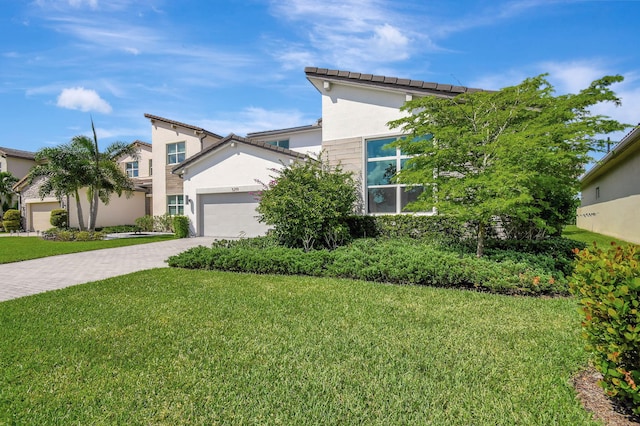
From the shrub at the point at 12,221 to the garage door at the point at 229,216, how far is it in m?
20.7

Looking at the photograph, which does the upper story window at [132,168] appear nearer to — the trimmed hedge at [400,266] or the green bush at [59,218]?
the green bush at [59,218]

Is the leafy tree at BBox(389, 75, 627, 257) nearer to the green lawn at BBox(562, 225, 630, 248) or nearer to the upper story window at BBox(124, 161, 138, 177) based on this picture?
the green lawn at BBox(562, 225, 630, 248)

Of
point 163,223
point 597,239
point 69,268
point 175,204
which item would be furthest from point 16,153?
point 597,239

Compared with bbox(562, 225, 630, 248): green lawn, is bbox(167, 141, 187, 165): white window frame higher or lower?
higher

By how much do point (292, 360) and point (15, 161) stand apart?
136ft

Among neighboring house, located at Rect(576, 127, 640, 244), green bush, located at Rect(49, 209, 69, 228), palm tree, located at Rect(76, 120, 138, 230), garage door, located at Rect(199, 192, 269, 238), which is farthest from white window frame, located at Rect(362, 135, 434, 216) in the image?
green bush, located at Rect(49, 209, 69, 228)

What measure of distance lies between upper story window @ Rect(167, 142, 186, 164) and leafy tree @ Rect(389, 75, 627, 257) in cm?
1928

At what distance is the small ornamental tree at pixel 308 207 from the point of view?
980cm

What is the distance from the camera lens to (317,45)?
1128 cm

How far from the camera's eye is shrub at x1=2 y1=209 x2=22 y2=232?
27375mm

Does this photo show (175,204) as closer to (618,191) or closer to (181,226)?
(181,226)

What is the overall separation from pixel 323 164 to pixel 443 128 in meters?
5.52

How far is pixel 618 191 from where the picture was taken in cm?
1582

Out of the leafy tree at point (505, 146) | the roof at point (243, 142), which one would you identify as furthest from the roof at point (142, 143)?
the leafy tree at point (505, 146)
